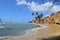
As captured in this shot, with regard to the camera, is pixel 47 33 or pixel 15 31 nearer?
pixel 47 33

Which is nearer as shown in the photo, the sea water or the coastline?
the coastline

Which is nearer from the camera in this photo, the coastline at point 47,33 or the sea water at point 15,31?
the coastline at point 47,33

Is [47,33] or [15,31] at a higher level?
[47,33]

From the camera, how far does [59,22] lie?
60.0m
